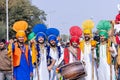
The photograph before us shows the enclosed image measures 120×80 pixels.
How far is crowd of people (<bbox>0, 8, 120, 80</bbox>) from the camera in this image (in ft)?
40.6

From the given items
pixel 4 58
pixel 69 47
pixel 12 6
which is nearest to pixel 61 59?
pixel 69 47

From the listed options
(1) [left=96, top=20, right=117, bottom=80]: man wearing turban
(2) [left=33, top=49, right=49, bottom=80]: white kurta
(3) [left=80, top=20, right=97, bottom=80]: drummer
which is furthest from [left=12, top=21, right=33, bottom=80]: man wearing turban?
(1) [left=96, top=20, right=117, bottom=80]: man wearing turban

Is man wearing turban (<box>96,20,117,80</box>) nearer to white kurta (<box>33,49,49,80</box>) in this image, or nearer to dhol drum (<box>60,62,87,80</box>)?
dhol drum (<box>60,62,87,80</box>)

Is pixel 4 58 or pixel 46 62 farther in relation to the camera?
pixel 4 58

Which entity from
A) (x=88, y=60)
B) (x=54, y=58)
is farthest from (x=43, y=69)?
(x=88, y=60)

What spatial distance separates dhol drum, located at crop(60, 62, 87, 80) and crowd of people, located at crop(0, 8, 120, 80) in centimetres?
28

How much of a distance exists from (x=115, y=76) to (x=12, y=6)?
177ft

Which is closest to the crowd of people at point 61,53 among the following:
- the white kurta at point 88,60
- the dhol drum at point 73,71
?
the white kurta at point 88,60

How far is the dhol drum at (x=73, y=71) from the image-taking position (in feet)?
38.1

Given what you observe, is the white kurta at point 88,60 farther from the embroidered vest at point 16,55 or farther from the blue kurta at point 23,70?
the embroidered vest at point 16,55

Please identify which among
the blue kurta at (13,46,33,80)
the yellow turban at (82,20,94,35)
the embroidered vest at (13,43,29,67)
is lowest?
the blue kurta at (13,46,33,80)

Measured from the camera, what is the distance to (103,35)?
12.3 meters

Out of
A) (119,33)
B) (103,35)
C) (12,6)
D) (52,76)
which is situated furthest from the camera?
(12,6)

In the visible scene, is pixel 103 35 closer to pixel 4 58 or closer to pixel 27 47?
pixel 27 47
